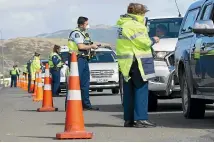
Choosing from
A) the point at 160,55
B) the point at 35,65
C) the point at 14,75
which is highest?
the point at 160,55

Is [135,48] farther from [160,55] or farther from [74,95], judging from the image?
[160,55]

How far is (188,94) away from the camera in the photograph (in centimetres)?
1248

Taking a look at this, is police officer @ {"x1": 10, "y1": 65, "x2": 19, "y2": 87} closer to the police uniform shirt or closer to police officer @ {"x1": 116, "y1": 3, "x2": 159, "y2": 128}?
the police uniform shirt

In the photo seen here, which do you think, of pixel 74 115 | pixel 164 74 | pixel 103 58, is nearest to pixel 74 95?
pixel 74 115

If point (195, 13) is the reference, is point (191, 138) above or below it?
below

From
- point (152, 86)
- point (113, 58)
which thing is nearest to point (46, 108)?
point (152, 86)

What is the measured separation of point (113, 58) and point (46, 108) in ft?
34.9

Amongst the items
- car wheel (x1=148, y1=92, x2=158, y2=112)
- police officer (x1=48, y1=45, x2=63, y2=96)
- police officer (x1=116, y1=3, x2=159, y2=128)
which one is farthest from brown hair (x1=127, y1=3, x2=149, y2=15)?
police officer (x1=48, y1=45, x2=63, y2=96)

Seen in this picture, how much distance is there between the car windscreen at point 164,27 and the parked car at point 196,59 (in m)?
2.36

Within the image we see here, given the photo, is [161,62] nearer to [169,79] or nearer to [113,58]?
[169,79]

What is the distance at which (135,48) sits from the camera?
36.7 ft

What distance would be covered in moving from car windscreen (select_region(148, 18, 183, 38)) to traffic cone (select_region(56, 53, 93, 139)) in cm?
538

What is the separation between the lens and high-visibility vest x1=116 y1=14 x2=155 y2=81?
439 inches

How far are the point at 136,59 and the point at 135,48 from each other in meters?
0.16
